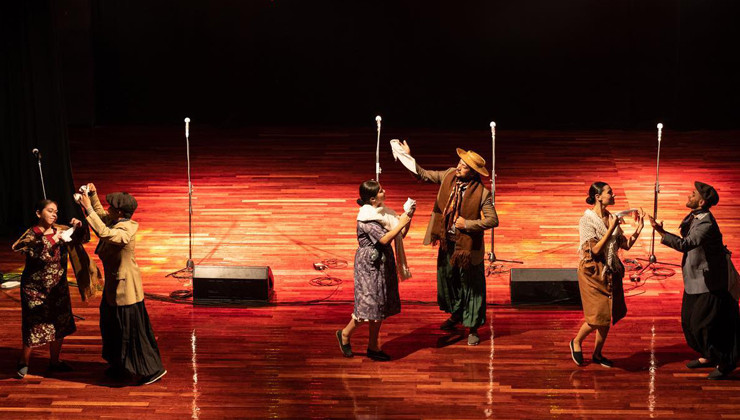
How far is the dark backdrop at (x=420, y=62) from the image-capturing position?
38.8ft

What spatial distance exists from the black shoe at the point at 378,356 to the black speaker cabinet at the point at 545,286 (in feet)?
4.61

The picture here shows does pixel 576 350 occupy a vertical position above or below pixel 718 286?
below

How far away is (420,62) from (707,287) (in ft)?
22.4

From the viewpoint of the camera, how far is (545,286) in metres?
7.16

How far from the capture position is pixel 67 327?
5.96 metres

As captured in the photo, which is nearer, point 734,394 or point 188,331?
point 734,394

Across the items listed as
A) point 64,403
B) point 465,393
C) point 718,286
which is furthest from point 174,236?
point 718,286

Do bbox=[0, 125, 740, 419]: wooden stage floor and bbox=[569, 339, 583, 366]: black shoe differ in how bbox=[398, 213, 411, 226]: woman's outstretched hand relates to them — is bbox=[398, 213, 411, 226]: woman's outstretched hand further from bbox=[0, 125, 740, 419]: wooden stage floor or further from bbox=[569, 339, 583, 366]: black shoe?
bbox=[569, 339, 583, 366]: black shoe

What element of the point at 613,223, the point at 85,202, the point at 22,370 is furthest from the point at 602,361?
the point at 22,370

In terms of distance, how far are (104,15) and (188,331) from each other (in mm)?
6673

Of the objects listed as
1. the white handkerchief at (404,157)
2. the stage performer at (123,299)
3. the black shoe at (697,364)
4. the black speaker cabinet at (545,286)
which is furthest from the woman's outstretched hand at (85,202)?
the black shoe at (697,364)

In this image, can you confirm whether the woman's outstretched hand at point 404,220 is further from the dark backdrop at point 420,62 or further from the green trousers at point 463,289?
the dark backdrop at point 420,62

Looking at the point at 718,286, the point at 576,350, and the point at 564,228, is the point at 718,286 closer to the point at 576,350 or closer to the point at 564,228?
the point at 576,350

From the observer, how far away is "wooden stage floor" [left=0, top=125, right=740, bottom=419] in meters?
5.69
